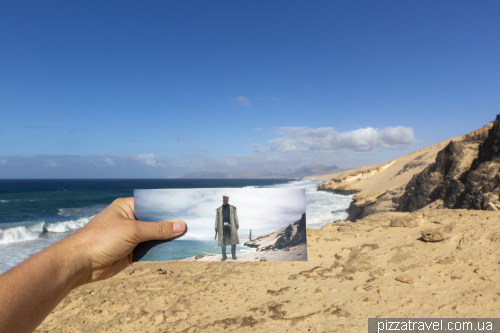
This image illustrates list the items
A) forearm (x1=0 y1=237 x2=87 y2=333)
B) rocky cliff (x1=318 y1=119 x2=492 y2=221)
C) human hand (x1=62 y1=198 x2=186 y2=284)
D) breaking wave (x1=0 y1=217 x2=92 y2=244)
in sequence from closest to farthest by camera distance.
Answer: forearm (x1=0 y1=237 x2=87 y2=333), human hand (x1=62 y1=198 x2=186 y2=284), rocky cliff (x1=318 y1=119 x2=492 y2=221), breaking wave (x1=0 y1=217 x2=92 y2=244)

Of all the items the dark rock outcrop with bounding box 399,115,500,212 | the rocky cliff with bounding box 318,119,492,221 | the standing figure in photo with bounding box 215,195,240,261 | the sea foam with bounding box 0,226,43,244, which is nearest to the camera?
the standing figure in photo with bounding box 215,195,240,261

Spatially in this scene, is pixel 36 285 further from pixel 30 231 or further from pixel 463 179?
pixel 30 231

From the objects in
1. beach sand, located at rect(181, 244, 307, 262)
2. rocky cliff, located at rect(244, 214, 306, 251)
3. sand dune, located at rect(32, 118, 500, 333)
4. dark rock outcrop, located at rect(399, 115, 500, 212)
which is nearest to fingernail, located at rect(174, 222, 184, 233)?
beach sand, located at rect(181, 244, 307, 262)

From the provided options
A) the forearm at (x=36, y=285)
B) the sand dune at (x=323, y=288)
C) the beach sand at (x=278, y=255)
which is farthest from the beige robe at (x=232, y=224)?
the forearm at (x=36, y=285)

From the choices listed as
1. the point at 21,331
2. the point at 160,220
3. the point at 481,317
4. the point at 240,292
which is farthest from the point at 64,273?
the point at 481,317

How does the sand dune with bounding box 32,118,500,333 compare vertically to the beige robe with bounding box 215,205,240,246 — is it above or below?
below

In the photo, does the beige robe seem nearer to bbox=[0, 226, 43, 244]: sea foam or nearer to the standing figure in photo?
the standing figure in photo

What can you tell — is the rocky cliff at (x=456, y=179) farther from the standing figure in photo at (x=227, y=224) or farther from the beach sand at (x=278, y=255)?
the standing figure in photo at (x=227, y=224)
